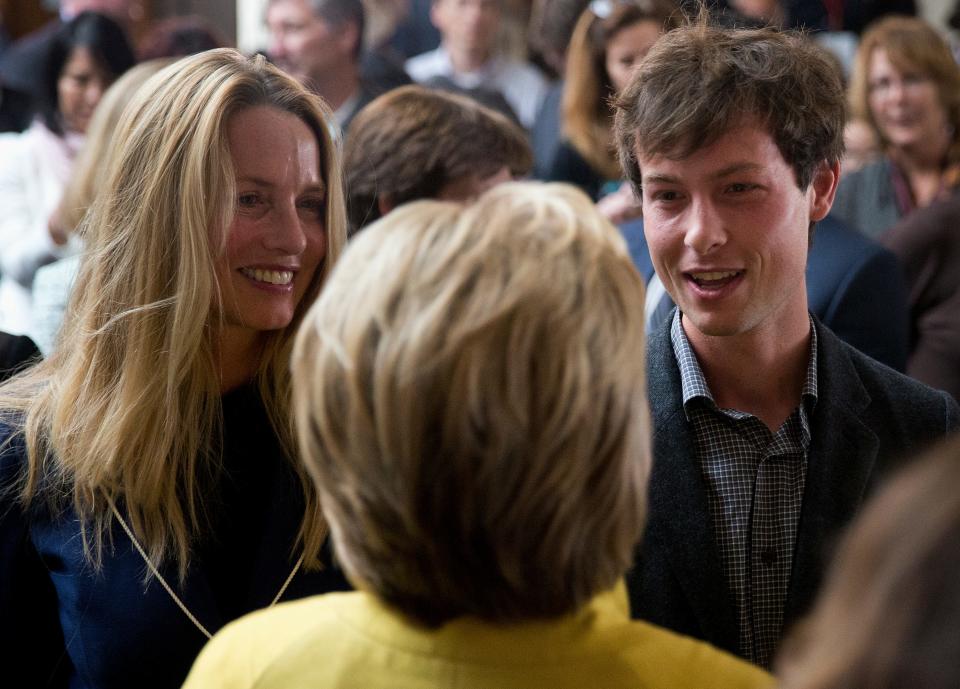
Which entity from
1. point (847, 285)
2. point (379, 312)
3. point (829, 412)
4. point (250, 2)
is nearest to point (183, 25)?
point (250, 2)

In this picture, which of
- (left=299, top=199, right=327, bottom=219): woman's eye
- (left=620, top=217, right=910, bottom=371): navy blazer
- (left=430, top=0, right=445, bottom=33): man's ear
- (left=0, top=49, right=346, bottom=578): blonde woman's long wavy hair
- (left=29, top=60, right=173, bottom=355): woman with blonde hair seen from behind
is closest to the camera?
(left=0, top=49, right=346, bottom=578): blonde woman's long wavy hair

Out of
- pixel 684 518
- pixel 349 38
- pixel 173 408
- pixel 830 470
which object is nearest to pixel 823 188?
pixel 830 470

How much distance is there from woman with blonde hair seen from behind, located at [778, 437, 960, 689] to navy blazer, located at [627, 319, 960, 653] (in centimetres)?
87

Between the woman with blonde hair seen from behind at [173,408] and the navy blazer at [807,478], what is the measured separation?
20.8 inches

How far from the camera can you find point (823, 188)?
1983mm

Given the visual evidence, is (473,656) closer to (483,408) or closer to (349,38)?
(483,408)

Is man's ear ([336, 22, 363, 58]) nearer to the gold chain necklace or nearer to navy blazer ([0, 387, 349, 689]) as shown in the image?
navy blazer ([0, 387, 349, 689])

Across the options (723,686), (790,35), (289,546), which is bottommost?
(289,546)

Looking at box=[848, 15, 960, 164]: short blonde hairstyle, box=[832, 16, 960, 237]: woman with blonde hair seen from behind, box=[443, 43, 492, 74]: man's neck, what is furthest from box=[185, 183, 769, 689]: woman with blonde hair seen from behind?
box=[443, 43, 492, 74]: man's neck

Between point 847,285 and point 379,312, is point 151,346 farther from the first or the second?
point 847,285

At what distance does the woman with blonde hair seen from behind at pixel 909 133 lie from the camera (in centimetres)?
382

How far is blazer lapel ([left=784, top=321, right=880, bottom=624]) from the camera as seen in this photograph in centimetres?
169

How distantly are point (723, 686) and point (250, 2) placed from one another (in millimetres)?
6266

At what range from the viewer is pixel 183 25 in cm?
500
